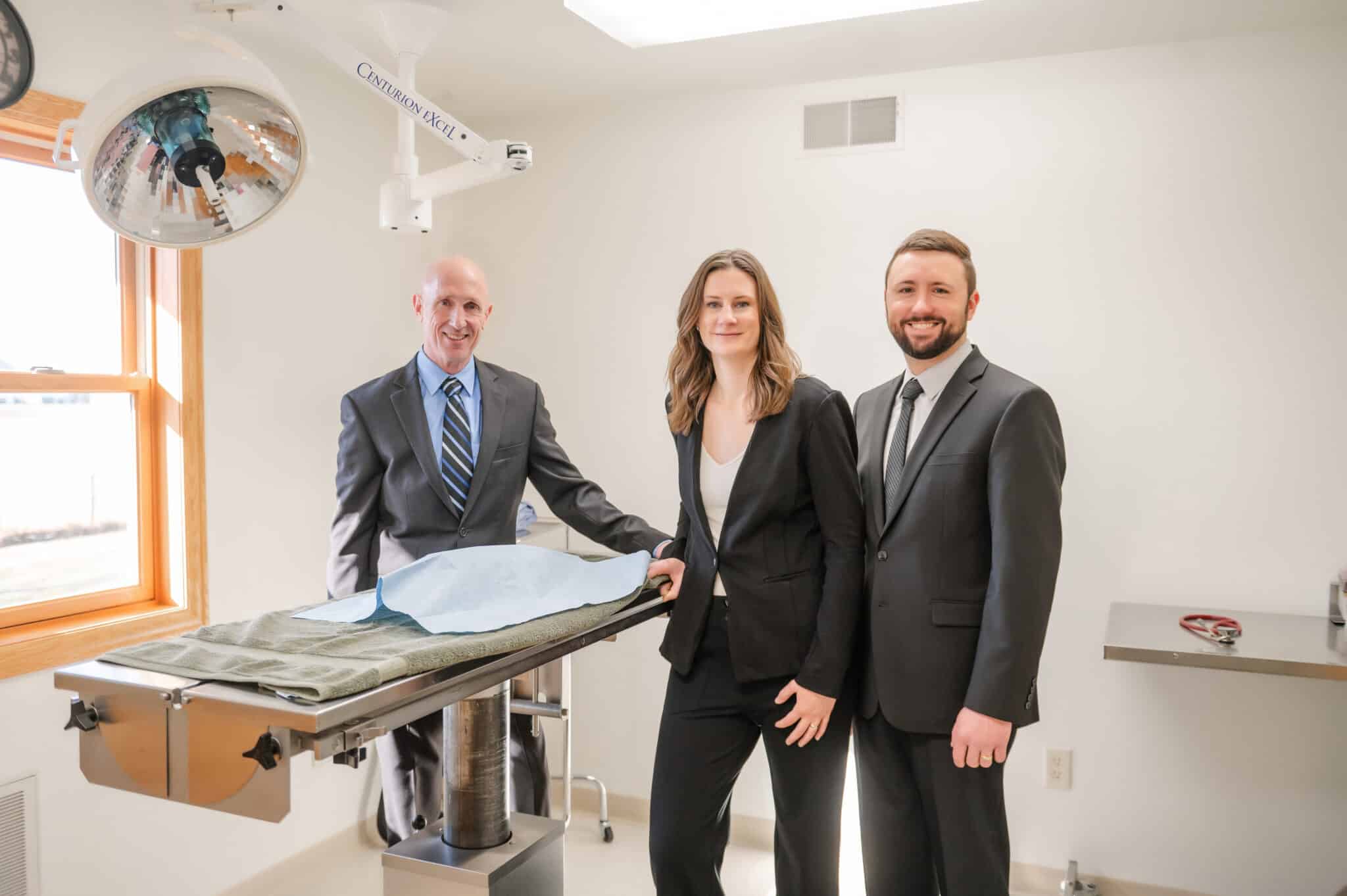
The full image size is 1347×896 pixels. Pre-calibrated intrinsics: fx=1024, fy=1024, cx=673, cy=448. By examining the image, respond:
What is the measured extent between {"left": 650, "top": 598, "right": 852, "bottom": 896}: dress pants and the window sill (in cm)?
138

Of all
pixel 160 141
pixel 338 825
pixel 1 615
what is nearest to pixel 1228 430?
pixel 160 141

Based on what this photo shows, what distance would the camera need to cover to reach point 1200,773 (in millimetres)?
3062

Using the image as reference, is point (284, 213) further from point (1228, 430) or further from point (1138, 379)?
point (1228, 430)

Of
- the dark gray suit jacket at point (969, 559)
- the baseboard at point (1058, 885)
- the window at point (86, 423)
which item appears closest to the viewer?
the dark gray suit jacket at point (969, 559)

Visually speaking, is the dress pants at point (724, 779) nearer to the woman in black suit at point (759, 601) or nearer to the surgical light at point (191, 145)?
the woman in black suit at point (759, 601)

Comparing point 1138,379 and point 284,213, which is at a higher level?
point 284,213

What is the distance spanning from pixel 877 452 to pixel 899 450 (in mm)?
58

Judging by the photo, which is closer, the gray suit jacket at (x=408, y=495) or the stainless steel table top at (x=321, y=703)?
the stainless steel table top at (x=321, y=703)

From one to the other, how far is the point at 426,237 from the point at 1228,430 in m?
2.86

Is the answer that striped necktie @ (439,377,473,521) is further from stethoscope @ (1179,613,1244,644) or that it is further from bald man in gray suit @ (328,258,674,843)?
stethoscope @ (1179,613,1244,644)

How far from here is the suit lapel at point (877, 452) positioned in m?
2.05

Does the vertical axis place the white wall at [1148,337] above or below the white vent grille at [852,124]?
below

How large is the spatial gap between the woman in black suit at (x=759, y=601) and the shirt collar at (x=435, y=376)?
75 cm

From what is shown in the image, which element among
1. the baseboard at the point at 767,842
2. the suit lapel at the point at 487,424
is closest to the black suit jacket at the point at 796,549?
the suit lapel at the point at 487,424
